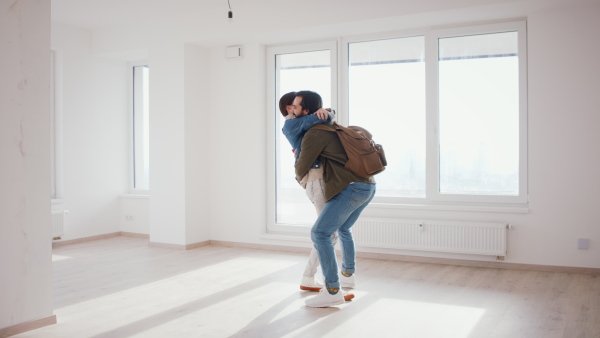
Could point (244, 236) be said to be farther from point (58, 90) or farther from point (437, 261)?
point (58, 90)

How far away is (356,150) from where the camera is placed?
315cm

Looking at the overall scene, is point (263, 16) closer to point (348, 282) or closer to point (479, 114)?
point (479, 114)

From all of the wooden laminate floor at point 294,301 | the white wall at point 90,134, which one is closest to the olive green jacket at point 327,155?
the wooden laminate floor at point 294,301

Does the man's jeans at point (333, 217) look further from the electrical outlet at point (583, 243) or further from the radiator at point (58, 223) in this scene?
the radiator at point (58, 223)

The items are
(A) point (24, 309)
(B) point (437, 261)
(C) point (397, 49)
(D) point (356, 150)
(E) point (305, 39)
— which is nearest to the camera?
(A) point (24, 309)

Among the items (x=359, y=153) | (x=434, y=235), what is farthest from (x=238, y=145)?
→ (x=359, y=153)

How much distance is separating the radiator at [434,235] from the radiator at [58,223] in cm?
340

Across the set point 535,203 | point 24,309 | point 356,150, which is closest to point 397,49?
point 535,203

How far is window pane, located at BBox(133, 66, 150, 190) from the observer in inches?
276

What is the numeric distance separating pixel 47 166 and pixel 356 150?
181 cm

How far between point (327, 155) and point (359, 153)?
0.20 m

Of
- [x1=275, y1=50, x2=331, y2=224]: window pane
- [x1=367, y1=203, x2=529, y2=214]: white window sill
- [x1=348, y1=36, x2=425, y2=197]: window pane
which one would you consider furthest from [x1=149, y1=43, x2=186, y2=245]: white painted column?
[x1=367, y1=203, x2=529, y2=214]: white window sill

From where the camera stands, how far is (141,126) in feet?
23.1

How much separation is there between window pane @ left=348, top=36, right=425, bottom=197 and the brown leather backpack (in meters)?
2.19
